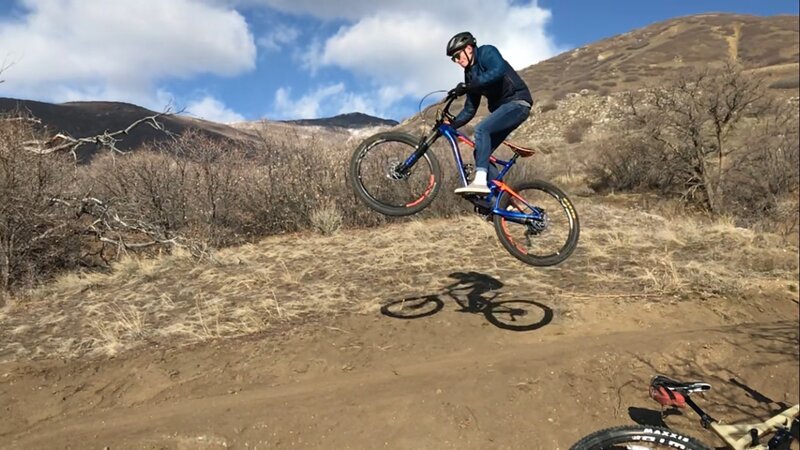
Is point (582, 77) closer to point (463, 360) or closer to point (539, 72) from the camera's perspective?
point (539, 72)

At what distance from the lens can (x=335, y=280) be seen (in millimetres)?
10914

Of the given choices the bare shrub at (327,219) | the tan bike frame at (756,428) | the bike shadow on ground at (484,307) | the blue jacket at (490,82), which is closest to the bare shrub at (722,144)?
the bare shrub at (327,219)

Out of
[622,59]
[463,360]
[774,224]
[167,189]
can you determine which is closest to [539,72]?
[622,59]

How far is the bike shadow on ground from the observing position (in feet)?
28.6

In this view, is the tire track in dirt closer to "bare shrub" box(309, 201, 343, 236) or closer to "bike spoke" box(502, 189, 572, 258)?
"bike spoke" box(502, 189, 572, 258)

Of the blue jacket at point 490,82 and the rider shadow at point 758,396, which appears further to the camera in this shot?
the rider shadow at point 758,396

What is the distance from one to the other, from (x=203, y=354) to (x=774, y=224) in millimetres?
18589

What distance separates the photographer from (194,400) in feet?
22.5

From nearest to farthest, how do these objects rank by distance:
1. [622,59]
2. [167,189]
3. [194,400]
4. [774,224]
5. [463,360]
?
[194,400] < [463,360] < [167,189] < [774,224] < [622,59]

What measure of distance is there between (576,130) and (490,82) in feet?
118

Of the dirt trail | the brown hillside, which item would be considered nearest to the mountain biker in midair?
the dirt trail

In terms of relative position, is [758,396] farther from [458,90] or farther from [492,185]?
[458,90]

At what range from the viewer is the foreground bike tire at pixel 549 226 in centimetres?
650

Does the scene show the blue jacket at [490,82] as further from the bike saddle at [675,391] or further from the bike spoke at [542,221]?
the bike saddle at [675,391]
